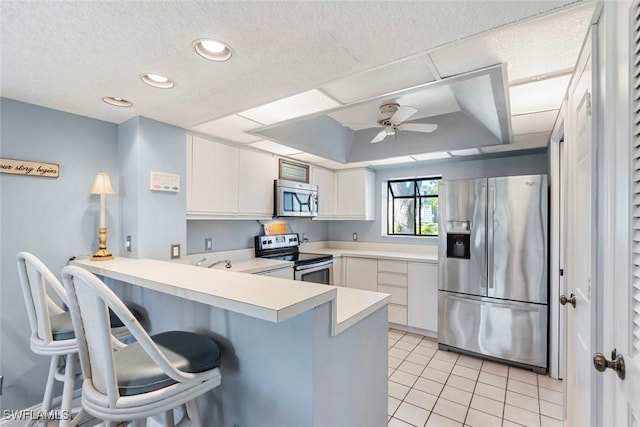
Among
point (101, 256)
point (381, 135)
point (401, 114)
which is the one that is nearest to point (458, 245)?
point (381, 135)

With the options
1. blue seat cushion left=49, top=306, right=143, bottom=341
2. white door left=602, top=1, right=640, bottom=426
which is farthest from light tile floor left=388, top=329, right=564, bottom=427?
blue seat cushion left=49, top=306, right=143, bottom=341

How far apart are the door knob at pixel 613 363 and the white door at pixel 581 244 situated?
20 centimetres

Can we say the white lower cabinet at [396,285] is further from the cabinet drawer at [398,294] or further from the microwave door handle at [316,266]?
the microwave door handle at [316,266]

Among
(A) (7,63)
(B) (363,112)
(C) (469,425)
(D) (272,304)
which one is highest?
(B) (363,112)

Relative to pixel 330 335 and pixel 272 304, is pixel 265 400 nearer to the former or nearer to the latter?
pixel 330 335

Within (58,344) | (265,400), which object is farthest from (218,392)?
(58,344)

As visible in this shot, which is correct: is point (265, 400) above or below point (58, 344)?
below

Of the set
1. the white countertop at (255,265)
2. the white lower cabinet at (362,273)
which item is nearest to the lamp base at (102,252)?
the white countertop at (255,265)

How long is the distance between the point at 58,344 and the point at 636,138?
8.03 ft

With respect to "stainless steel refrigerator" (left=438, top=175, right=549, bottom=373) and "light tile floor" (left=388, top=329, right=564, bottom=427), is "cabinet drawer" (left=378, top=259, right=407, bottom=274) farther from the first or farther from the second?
"light tile floor" (left=388, top=329, right=564, bottom=427)

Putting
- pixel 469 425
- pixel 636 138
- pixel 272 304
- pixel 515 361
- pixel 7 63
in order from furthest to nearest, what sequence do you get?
pixel 515 361
pixel 469 425
pixel 7 63
pixel 272 304
pixel 636 138

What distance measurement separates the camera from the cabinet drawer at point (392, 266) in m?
3.58

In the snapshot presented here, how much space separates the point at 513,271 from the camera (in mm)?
2693

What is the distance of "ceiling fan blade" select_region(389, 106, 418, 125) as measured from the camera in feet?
7.23
